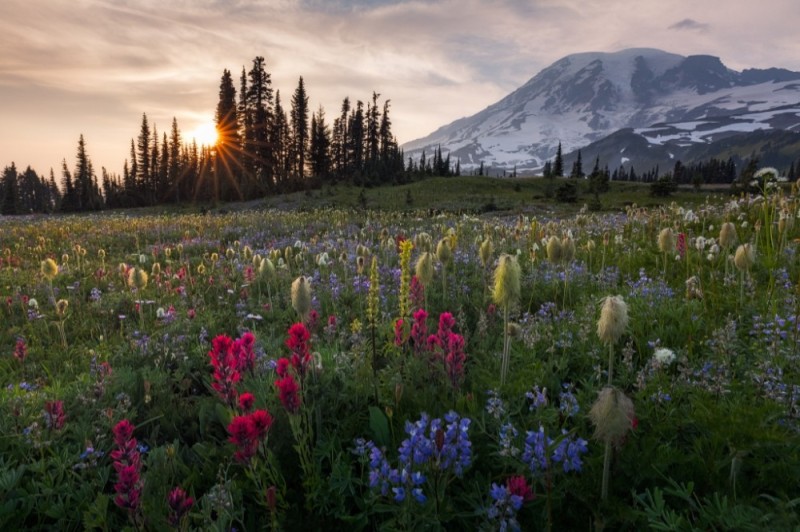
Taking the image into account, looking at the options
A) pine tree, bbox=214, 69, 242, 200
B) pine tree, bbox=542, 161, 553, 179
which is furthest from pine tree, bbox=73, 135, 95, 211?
pine tree, bbox=542, 161, 553, 179

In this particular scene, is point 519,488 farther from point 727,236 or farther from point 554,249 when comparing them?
point 727,236

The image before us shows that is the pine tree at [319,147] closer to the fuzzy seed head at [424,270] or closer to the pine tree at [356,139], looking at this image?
the pine tree at [356,139]

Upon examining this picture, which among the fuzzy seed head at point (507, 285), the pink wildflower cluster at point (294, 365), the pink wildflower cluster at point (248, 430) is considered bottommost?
the pink wildflower cluster at point (248, 430)

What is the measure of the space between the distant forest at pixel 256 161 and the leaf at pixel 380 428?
52747 millimetres

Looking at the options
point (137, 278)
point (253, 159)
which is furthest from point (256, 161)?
point (137, 278)

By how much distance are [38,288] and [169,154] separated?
9418 cm

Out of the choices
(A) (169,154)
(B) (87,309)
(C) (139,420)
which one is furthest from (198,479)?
(A) (169,154)

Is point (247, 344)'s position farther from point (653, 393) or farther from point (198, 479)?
point (653, 393)

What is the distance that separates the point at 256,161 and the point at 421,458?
74.2 metres

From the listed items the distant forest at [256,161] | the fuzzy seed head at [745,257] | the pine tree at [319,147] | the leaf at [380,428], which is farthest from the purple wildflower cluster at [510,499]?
the pine tree at [319,147]

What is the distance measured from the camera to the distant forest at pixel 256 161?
65875 millimetres

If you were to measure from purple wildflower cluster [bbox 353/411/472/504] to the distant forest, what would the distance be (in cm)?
5312

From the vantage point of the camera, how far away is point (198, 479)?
2.57 meters

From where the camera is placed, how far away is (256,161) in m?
70.5
